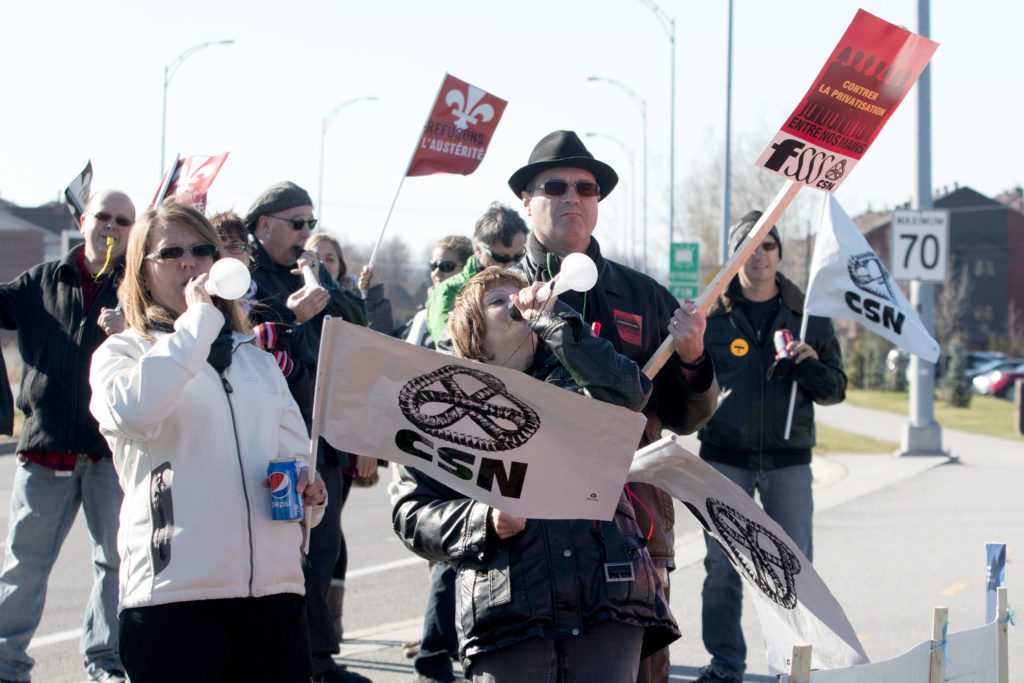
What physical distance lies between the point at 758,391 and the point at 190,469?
3.33 metres

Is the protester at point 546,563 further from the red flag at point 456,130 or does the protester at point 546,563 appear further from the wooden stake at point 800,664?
the red flag at point 456,130

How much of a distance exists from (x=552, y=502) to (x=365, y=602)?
513 centimetres

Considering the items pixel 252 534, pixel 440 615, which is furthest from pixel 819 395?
pixel 252 534

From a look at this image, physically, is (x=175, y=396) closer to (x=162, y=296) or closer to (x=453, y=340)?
(x=162, y=296)

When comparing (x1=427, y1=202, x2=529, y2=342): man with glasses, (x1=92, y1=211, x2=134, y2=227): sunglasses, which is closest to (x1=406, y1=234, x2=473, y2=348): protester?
(x1=427, y1=202, x2=529, y2=342): man with glasses

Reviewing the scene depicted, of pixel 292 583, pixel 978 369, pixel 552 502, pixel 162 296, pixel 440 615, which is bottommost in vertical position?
pixel 978 369

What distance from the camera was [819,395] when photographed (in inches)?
240

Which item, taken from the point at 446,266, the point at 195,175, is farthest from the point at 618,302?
the point at 446,266

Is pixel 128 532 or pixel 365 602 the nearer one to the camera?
pixel 128 532

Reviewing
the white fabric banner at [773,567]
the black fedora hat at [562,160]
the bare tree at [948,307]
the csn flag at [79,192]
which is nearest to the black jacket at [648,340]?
the white fabric banner at [773,567]

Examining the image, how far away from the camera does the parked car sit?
46719mm

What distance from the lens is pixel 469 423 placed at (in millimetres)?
3336

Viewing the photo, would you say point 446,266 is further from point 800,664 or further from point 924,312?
point 924,312

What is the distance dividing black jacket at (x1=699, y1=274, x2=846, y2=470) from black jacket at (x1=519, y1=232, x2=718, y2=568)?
6.85ft
